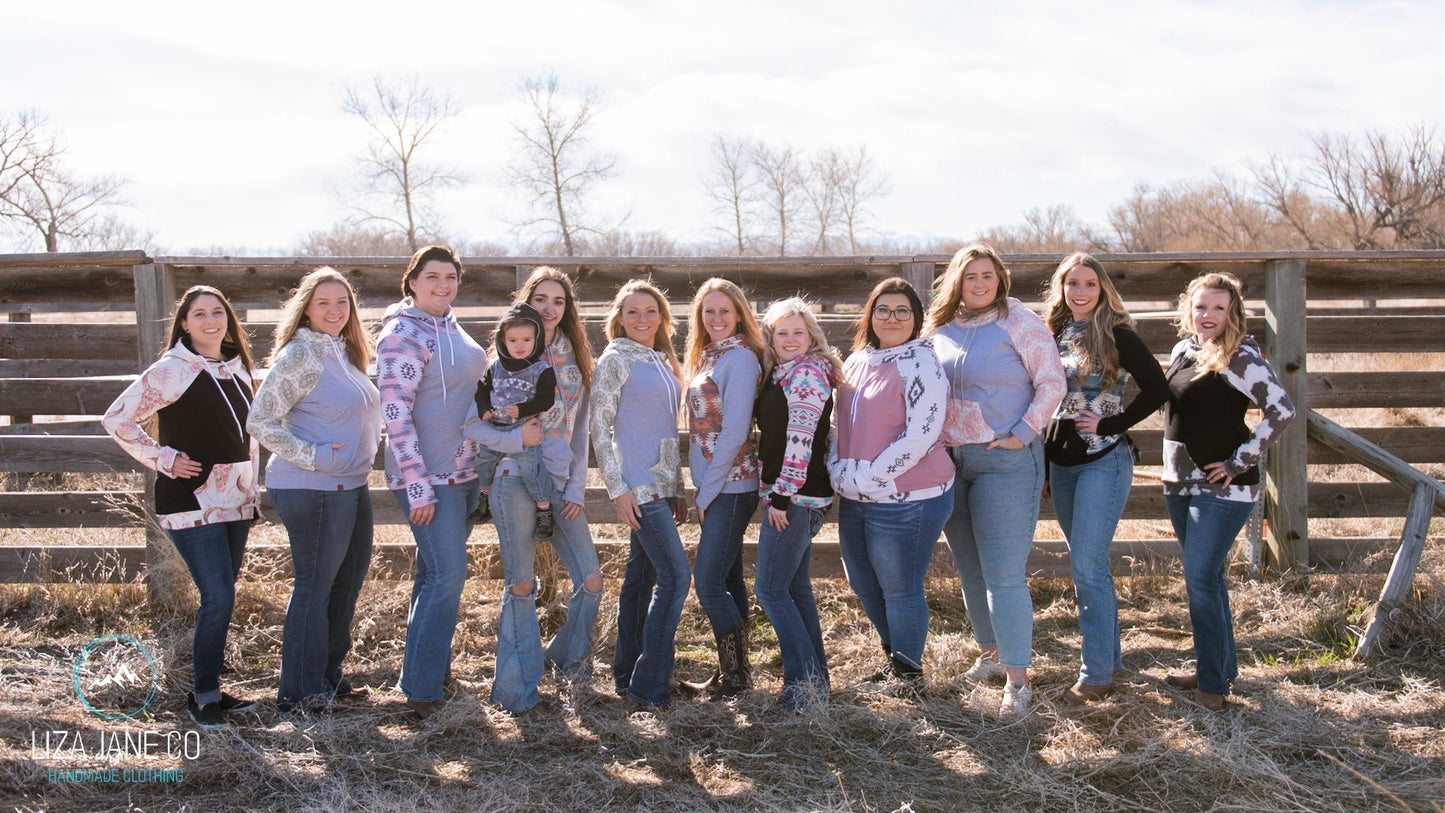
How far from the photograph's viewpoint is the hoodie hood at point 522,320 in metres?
4.00

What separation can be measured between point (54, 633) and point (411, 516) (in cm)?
289

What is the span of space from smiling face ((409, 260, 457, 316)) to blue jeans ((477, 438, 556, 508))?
0.64 metres

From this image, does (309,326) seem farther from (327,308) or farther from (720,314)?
(720,314)

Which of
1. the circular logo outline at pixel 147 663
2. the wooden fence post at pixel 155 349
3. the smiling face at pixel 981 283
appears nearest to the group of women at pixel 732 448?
the smiling face at pixel 981 283

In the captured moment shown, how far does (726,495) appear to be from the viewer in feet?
13.5

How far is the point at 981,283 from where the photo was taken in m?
4.16

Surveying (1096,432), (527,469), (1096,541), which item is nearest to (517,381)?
(527,469)

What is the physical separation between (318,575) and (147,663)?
126 centimetres

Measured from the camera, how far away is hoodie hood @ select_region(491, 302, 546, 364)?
4004 mm

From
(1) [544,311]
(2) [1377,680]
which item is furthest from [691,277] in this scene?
(2) [1377,680]

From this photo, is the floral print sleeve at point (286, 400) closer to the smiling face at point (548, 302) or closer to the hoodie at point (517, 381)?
the hoodie at point (517, 381)

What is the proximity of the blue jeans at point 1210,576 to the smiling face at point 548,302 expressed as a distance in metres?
2.92

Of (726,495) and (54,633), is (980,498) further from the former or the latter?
(54,633)

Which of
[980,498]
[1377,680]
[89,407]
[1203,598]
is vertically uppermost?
[89,407]
